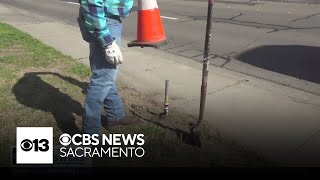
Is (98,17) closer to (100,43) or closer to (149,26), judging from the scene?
(100,43)

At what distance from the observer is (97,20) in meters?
3.35

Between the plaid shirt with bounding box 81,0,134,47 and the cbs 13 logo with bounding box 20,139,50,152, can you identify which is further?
the cbs 13 logo with bounding box 20,139,50,152

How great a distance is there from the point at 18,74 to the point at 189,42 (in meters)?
4.49

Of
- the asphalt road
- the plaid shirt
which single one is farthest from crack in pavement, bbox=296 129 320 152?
the plaid shirt

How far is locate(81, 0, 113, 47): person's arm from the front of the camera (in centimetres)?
334

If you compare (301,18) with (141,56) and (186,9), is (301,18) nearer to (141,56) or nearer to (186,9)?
(186,9)

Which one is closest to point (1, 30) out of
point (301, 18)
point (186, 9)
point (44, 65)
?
point (44, 65)

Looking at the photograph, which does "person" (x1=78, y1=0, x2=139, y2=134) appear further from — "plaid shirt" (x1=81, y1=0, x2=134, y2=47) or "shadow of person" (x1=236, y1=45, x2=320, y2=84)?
"shadow of person" (x1=236, y1=45, x2=320, y2=84)

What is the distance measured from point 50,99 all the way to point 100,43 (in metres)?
2.04

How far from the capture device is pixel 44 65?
7082mm

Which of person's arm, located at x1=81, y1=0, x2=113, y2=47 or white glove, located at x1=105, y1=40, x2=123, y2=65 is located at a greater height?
person's arm, located at x1=81, y1=0, x2=113, y2=47

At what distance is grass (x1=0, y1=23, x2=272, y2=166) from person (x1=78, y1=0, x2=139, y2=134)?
486 millimetres

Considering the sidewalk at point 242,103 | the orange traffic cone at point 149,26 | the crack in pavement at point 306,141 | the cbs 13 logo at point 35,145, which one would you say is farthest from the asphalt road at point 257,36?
the cbs 13 logo at point 35,145

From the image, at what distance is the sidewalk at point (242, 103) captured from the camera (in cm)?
411
